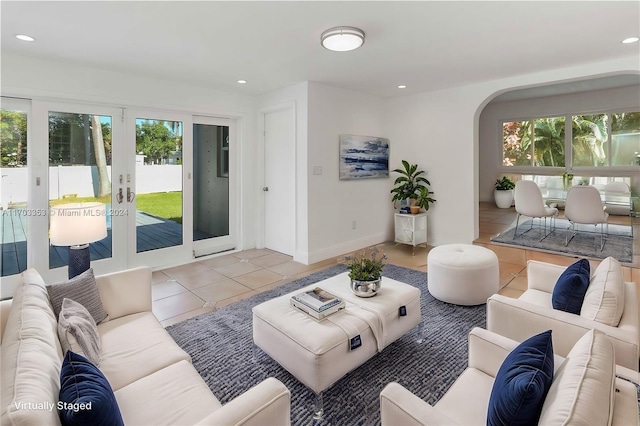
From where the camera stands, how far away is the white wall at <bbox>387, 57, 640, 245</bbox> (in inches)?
193

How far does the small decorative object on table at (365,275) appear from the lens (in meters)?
2.37

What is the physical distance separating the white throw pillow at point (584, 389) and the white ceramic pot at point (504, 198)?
8.92 meters

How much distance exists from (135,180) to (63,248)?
111 centimetres

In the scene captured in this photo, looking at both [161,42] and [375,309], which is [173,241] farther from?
[375,309]

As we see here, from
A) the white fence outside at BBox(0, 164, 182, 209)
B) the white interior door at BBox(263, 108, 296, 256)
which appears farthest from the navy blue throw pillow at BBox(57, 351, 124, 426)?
the white interior door at BBox(263, 108, 296, 256)

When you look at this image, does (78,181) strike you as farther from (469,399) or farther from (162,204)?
Answer: (469,399)

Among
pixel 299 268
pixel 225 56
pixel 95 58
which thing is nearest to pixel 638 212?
pixel 299 268

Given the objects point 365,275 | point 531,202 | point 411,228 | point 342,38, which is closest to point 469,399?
point 365,275

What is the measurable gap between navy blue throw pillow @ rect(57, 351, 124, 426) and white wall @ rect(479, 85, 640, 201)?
9.93 meters

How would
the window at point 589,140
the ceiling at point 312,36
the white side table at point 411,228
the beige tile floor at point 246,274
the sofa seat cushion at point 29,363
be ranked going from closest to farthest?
the sofa seat cushion at point 29,363
the ceiling at point 312,36
the beige tile floor at point 246,274
the white side table at point 411,228
the window at point 589,140

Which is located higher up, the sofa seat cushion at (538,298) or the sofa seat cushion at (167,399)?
the sofa seat cushion at (538,298)

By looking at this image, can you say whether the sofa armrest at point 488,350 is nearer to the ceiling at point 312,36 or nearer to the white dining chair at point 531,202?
the ceiling at point 312,36

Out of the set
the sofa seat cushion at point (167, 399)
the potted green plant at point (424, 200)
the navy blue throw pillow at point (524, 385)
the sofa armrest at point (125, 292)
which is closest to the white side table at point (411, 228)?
the potted green plant at point (424, 200)

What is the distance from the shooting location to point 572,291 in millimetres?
1830
